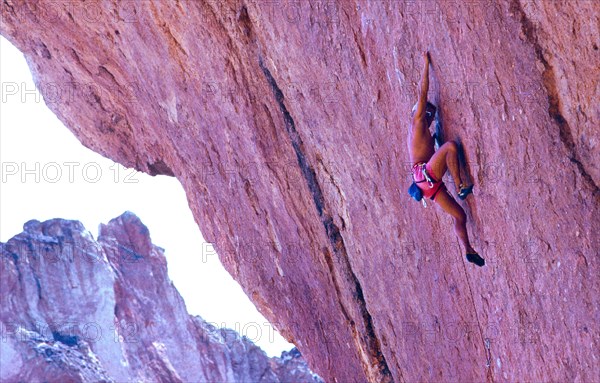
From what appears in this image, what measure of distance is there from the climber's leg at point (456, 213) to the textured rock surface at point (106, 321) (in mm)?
21881

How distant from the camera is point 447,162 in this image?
26.6 feet

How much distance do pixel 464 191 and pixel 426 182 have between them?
38 centimetres

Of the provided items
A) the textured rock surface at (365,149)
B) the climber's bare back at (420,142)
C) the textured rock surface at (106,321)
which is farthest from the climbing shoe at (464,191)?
the textured rock surface at (106,321)

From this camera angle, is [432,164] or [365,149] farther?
[365,149]

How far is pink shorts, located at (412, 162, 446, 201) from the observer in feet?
26.9

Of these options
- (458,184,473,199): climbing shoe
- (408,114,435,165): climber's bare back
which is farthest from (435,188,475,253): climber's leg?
(408,114,435,165): climber's bare back

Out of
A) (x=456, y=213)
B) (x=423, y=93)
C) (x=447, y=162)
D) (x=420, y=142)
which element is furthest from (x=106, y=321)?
(x=423, y=93)

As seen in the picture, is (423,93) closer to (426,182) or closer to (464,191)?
(426,182)

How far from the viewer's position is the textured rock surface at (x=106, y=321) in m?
28.8

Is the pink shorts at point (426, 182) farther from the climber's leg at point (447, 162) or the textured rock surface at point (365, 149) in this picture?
the textured rock surface at point (365, 149)

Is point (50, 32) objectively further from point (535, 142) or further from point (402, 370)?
point (535, 142)

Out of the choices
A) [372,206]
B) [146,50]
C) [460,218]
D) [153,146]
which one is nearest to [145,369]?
[153,146]

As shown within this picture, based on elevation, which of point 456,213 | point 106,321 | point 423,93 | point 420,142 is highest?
point 106,321

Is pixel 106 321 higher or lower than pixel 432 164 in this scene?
higher
